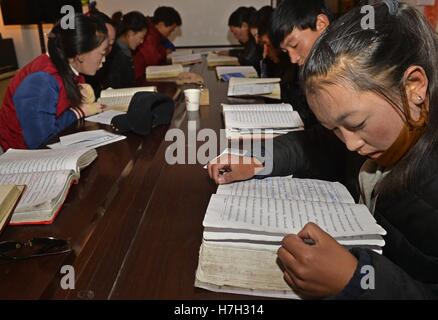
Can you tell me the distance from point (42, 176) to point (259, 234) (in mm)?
582

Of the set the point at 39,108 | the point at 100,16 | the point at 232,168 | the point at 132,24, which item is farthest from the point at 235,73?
the point at 232,168

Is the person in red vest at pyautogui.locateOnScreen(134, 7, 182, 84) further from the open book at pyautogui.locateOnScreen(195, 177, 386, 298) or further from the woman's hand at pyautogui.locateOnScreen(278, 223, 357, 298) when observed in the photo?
the woman's hand at pyautogui.locateOnScreen(278, 223, 357, 298)

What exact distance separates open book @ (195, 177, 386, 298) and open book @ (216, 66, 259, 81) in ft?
5.37

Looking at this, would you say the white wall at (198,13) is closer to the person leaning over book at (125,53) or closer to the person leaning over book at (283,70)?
the person leaning over book at (125,53)

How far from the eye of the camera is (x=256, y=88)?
6.14 ft

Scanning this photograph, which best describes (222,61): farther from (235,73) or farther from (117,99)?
(117,99)

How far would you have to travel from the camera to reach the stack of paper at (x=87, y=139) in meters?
1.26

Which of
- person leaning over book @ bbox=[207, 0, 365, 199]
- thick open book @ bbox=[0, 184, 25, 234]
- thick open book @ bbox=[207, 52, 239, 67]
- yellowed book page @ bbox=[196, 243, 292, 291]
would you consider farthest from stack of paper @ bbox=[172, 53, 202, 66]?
yellowed book page @ bbox=[196, 243, 292, 291]

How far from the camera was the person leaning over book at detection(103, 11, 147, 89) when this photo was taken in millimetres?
2682

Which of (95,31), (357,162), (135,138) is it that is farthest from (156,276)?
(95,31)

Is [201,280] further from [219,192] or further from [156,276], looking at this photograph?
[219,192]

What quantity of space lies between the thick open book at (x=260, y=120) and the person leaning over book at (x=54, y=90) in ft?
2.01
